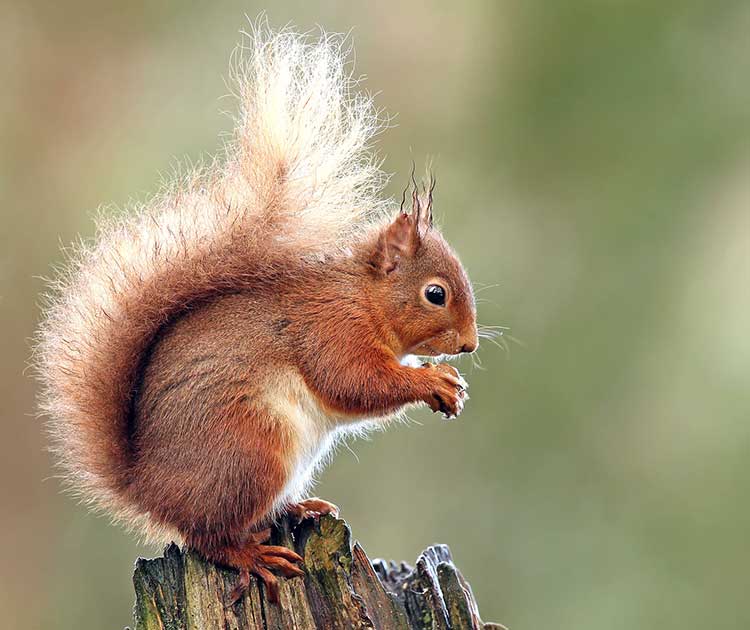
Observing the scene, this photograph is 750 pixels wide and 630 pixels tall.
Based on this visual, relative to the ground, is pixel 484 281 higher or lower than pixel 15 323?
higher

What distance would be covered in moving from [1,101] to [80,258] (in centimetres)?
231

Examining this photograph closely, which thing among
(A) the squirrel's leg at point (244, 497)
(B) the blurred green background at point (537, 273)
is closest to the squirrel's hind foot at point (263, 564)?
(A) the squirrel's leg at point (244, 497)

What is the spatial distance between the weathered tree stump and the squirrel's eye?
0.50 m

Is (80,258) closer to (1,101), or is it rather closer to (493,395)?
(1,101)

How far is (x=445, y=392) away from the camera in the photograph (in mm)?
2090

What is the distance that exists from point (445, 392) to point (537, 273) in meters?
2.46

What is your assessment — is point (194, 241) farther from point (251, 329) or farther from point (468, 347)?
point (468, 347)

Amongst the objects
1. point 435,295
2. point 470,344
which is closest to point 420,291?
point 435,295

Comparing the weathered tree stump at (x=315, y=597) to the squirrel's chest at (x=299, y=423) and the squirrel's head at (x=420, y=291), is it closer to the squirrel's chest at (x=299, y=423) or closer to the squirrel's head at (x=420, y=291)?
the squirrel's chest at (x=299, y=423)

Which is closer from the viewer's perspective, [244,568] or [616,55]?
[244,568]

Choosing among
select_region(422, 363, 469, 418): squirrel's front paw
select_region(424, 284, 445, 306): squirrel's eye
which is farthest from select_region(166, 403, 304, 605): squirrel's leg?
select_region(424, 284, 445, 306): squirrel's eye

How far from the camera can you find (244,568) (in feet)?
6.28

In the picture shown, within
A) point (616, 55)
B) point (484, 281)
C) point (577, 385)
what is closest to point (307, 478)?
point (484, 281)

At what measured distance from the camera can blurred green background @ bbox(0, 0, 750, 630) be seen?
4.08 m
